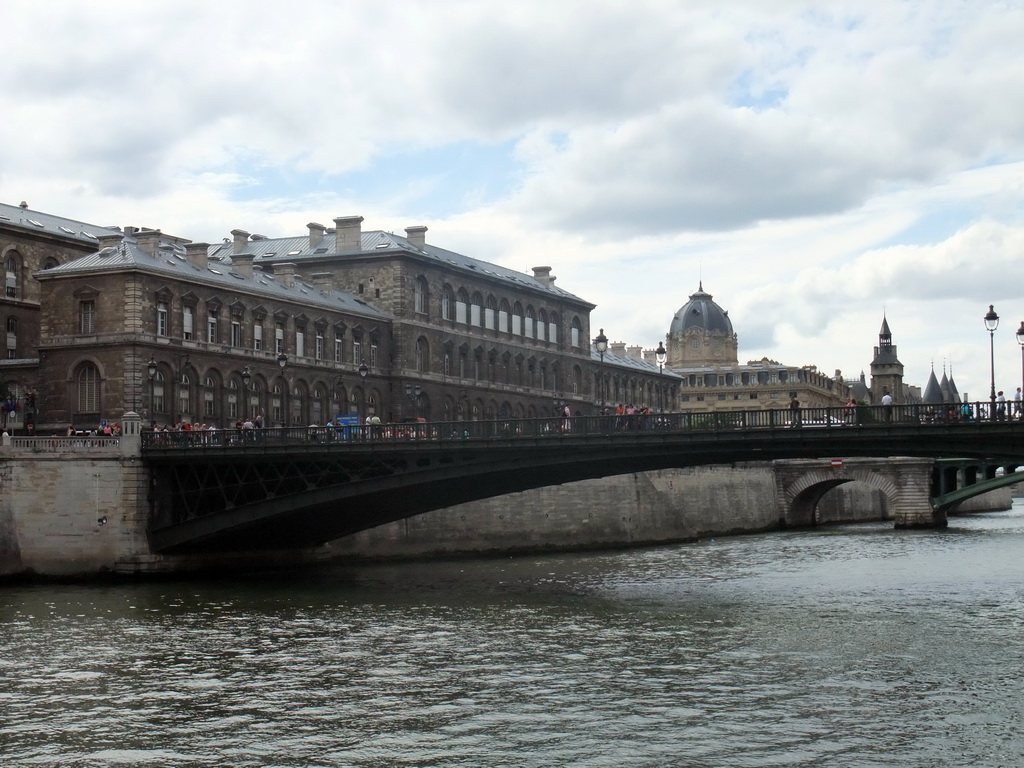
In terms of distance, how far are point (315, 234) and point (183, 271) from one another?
25644 mm

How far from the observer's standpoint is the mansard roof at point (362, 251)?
98.6 meters

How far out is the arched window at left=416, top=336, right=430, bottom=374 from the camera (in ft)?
322

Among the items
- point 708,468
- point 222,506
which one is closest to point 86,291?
point 222,506

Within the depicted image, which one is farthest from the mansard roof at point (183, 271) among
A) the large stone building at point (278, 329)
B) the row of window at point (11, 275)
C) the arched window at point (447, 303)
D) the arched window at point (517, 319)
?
the arched window at point (517, 319)

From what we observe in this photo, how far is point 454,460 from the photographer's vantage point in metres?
56.2

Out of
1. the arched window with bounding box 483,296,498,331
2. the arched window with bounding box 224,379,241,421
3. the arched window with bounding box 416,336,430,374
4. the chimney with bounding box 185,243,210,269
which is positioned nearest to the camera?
the arched window with bounding box 224,379,241,421

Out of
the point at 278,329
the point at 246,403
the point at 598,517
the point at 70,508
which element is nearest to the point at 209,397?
the point at 246,403

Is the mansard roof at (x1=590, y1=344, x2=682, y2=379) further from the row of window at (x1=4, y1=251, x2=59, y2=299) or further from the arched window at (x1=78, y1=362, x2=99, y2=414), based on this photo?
the arched window at (x1=78, y1=362, x2=99, y2=414)

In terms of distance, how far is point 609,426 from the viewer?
5344 cm

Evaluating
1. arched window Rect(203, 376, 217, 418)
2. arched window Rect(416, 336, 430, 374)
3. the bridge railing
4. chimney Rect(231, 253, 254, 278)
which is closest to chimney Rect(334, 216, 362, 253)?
arched window Rect(416, 336, 430, 374)

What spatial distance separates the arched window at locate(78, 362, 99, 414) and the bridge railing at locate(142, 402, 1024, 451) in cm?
1567

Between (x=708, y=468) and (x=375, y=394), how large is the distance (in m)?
21.4

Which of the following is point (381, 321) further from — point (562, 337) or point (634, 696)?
point (634, 696)

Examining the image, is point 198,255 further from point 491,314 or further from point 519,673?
point 519,673
